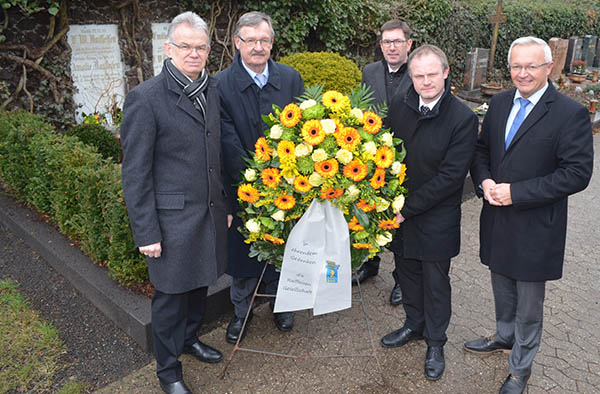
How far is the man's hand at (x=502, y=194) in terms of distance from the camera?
2.70 meters

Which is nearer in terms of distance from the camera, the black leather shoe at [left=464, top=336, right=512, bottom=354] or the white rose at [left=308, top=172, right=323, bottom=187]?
the white rose at [left=308, top=172, right=323, bottom=187]

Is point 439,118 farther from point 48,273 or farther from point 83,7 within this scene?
point 83,7

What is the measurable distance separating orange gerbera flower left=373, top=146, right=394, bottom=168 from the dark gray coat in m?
0.93

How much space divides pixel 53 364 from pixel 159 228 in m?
1.45

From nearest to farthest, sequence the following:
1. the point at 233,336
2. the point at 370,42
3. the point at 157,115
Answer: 1. the point at 157,115
2. the point at 233,336
3. the point at 370,42

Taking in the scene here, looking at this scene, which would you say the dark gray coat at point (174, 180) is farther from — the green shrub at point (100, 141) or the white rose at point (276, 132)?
the green shrub at point (100, 141)

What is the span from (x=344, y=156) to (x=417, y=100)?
75 cm

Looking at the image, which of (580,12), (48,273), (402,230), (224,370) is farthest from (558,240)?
(580,12)

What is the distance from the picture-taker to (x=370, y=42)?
10523mm

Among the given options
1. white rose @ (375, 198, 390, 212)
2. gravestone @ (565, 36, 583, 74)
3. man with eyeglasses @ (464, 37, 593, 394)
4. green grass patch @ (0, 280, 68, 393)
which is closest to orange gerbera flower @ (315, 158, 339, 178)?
white rose @ (375, 198, 390, 212)

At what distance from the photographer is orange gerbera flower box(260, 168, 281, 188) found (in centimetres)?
262

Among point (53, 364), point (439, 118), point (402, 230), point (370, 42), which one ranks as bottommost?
point (53, 364)

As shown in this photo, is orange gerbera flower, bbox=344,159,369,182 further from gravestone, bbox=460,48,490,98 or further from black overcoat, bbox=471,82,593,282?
gravestone, bbox=460,48,490,98

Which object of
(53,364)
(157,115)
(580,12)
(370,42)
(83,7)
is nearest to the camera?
(157,115)
